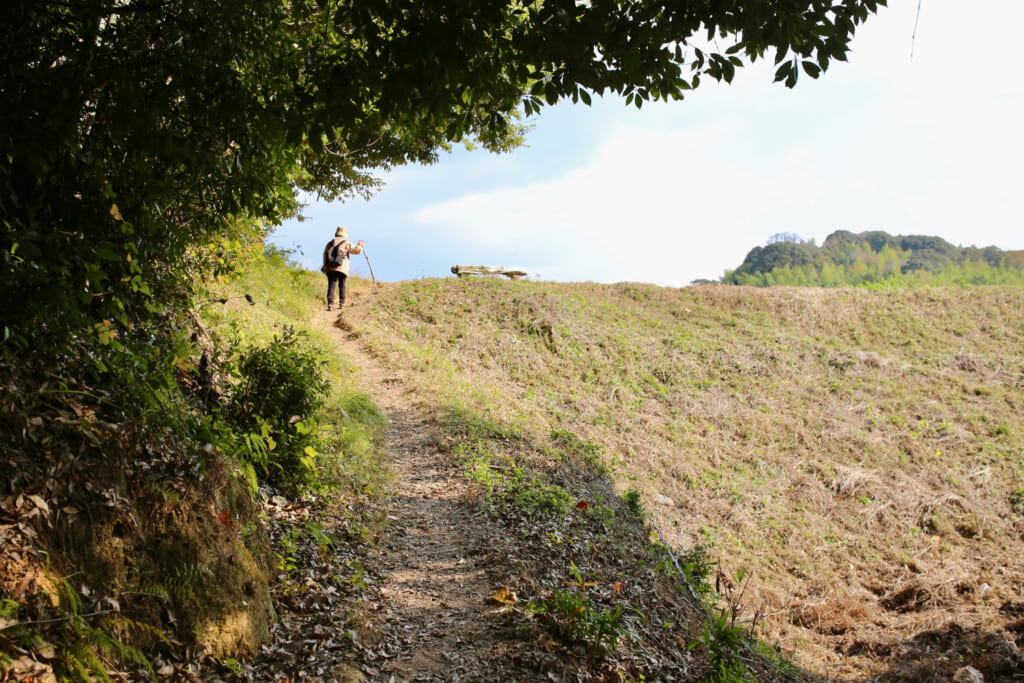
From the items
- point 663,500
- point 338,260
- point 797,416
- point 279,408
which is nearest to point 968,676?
point 663,500

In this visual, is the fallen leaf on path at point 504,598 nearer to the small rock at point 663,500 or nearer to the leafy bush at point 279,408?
the leafy bush at point 279,408

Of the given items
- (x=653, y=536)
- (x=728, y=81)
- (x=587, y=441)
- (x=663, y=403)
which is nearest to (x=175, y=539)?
(x=728, y=81)

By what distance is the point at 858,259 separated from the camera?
4975 cm

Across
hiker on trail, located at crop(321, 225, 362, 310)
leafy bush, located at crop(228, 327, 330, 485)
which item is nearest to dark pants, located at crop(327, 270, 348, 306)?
hiker on trail, located at crop(321, 225, 362, 310)

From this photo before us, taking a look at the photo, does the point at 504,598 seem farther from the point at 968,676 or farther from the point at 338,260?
the point at 338,260

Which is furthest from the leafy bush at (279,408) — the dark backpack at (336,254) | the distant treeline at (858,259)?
the distant treeline at (858,259)

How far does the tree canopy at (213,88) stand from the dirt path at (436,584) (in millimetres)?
3105

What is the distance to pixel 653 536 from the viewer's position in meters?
8.95

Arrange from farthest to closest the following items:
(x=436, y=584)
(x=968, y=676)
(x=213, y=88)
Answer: (x=968, y=676)
(x=436, y=584)
(x=213, y=88)

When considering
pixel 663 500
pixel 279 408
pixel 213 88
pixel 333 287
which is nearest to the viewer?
pixel 213 88

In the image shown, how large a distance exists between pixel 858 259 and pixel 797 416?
137ft

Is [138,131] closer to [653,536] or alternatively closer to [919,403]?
[653,536]

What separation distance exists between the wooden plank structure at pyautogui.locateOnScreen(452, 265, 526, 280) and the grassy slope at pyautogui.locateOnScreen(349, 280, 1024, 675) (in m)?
2.48

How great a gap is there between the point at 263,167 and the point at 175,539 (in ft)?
9.96
